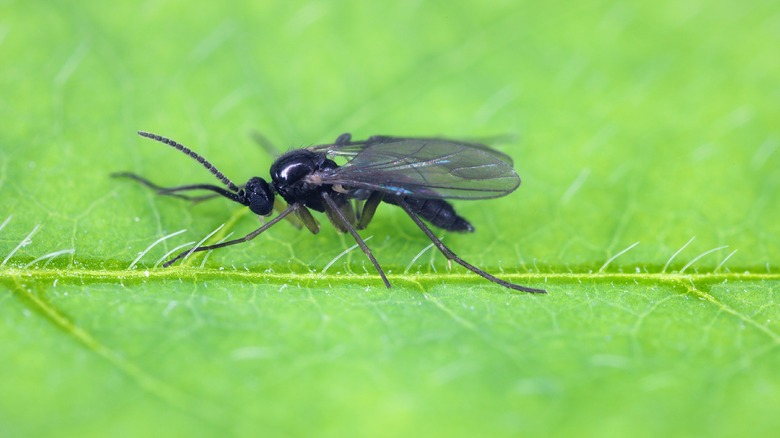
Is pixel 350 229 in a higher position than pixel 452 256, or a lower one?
higher

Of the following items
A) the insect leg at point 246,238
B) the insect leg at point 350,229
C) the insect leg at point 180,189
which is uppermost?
the insect leg at point 180,189

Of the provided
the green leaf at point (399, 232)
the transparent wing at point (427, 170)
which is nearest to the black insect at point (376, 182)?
the transparent wing at point (427, 170)

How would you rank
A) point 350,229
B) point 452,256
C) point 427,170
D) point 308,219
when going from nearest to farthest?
1. point 452,256
2. point 350,229
3. point 427,170
4. point 308,219

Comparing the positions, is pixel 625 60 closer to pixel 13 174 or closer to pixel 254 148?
pixel 254 148

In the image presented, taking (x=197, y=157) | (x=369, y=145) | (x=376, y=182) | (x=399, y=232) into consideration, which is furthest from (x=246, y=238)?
(x=369, y=145)

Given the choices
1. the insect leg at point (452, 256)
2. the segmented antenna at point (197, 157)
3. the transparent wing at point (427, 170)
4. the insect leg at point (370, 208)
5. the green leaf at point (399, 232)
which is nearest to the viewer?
the green leaf at point (399, 232)

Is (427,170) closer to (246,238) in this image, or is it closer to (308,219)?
(308,219)

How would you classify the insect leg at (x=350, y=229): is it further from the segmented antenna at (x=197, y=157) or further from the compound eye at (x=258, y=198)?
the segmented antenna at (x=197, y=157)

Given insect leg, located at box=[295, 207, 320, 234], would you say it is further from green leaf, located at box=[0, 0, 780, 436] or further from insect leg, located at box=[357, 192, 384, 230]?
insect leg, located at box=[357, 192, 384, 230]
